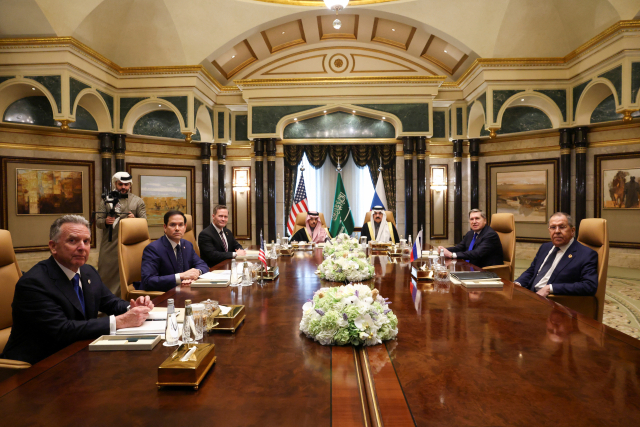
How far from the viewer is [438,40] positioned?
8133 mm

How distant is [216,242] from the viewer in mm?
4434

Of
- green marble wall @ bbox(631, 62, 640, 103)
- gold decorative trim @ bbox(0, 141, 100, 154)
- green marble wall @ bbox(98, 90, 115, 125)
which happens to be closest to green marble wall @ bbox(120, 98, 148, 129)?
green marble wall @ bbox(98, 90, 115, 125)

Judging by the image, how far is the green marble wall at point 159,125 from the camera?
28.2ft

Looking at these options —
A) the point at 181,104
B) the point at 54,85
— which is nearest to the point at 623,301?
the point at 181,104

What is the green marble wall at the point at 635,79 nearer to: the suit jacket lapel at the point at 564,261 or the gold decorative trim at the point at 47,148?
the suit jacket lapel at the point at 564,261

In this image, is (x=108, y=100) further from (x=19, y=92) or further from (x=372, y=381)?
(x=372, y=381)

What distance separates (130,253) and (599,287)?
384cm

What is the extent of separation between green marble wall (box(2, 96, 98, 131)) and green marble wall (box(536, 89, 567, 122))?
937cm

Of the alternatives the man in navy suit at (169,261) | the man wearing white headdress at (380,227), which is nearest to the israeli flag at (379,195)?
the man wearing white headdress at (380,227)

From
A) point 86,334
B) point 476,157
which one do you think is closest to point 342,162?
point 476,157

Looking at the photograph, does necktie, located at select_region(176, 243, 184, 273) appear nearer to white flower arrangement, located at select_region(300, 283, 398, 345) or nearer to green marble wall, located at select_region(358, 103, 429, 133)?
white flower arrangement, located at select_region(300, 283, 398, 345)

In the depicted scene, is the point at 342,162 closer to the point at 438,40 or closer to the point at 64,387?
the point at 438,40

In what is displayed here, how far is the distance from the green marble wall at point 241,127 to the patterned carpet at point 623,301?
6911 millimetres

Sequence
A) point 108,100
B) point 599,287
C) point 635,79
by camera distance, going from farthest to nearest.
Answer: point 108,100
point 635,79
point 599,287
